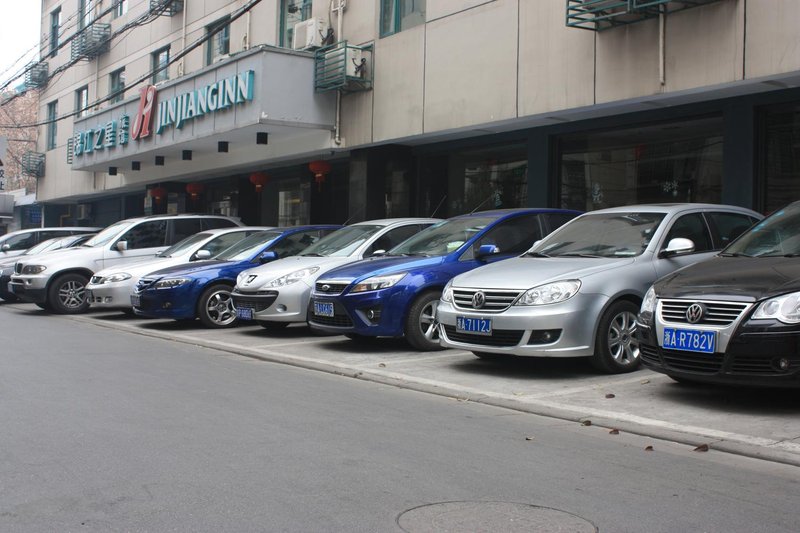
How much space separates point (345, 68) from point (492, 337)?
418 inches

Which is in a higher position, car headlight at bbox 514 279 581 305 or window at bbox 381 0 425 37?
window at bbox 381 0 425 37

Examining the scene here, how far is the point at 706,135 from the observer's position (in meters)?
13.1

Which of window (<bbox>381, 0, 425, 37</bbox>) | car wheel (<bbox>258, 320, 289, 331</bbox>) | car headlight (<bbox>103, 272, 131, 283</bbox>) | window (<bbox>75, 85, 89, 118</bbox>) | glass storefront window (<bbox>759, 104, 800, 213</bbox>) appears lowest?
car wheel (<bbox>258, 320, 289, 331</bbox>)

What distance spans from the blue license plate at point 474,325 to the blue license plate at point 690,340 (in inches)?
73.8

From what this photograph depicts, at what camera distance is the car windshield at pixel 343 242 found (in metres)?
12.0

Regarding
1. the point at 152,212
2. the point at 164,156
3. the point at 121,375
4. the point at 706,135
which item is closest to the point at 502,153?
the point at 706,135

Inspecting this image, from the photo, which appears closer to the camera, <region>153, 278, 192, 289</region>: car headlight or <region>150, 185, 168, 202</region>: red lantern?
<region>153, 278, 192, 289</region>: car headlight

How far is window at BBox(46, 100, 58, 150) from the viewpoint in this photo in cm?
3506

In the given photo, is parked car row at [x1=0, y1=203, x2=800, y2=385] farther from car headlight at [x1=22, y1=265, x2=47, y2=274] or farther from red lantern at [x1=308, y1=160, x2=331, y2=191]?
red lantern at [x1=308, y1=160, x2=331, y2=191]

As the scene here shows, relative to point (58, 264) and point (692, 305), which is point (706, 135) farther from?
point (58, 264)

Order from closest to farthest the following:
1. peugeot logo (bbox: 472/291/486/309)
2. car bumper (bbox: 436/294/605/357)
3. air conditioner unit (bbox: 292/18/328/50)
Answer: car bumper (bbox: 436/294/605/357) → peugeot logo (bbox: 472/291/486/309) → air conditioner unit (bbox: 292/18/328/50)

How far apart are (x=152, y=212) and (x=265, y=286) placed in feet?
60.4

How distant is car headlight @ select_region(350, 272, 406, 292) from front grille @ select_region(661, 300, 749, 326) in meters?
3.72

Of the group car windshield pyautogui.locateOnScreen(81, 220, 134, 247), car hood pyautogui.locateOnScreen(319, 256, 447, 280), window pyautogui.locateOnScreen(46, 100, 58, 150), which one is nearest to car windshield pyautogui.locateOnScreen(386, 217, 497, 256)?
car hood pyautogui.locateOnScreen(319, 256, 447, 280)
